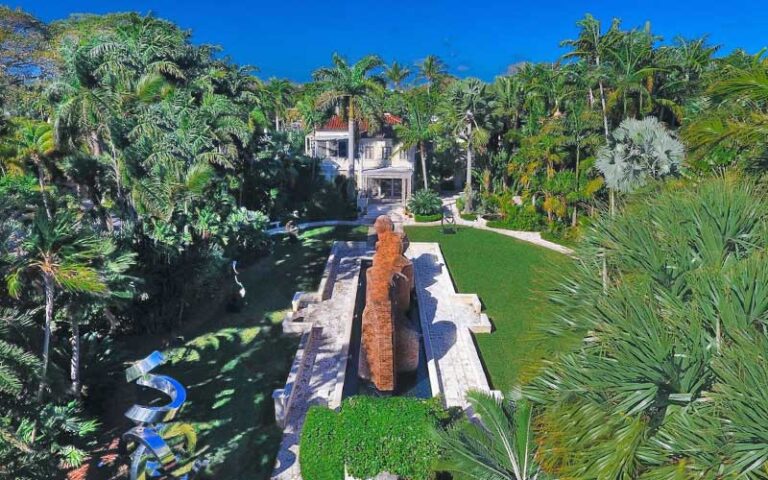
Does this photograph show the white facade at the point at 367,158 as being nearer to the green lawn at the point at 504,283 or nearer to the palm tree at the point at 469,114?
the palm tree at the point at 469,114

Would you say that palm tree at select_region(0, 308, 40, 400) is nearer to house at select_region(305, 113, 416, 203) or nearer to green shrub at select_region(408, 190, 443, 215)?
green shrub at select_region(408, 190, 443, 215)

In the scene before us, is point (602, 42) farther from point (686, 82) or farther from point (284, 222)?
point (284, 222)

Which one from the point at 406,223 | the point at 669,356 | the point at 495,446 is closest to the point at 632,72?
the point at 406,223

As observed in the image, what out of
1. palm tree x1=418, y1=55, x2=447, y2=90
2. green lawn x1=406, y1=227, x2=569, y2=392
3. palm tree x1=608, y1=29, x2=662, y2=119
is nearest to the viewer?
green lawn x1=406, y1=227, x2=569, y2=392

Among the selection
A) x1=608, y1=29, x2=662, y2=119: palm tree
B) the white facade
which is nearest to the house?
the white facade

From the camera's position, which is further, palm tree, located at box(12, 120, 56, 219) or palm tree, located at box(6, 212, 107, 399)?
palm tree, located at box(12, 120, 56, 219)

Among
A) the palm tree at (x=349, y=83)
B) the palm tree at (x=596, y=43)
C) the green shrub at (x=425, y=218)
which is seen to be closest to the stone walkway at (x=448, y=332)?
the green shrub at (x=425, y=218)
